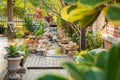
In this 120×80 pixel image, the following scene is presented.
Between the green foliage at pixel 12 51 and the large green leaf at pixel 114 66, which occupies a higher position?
the large green leaf at pixel 114 66

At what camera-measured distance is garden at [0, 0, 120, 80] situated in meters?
0.63

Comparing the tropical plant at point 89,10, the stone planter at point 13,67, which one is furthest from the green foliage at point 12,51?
the tropical plant at point 89,10

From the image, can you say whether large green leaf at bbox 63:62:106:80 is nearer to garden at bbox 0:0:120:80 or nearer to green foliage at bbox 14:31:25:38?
garden at bbox 0:0:120:80

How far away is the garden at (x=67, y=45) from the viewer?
0.63 metres

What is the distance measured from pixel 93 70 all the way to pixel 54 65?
862 centimetres

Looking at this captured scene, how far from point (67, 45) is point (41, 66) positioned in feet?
7.85

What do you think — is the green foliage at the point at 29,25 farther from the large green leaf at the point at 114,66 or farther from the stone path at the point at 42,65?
the large green leaf at the point at 114,66

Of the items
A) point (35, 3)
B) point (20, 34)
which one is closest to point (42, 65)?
point (20, 34)

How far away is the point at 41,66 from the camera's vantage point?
9.05m

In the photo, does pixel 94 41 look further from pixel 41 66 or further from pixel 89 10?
pixel 89 10

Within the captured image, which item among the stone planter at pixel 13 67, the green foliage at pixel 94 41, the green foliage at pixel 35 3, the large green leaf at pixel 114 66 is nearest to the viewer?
the large green leaf at pixel 114 66

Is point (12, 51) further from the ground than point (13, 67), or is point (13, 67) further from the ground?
point (12, 51)

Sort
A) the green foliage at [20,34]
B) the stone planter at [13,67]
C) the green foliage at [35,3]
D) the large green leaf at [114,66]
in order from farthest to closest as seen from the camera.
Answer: the green foliage at [35,3] → the green foliage at [20,34] → the stone planter at [13,67] → the large green leaf at [114,66]

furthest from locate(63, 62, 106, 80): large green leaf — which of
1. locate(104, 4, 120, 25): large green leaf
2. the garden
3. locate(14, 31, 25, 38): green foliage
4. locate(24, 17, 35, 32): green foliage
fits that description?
locate(14, 31, 25, 38): green foliage
